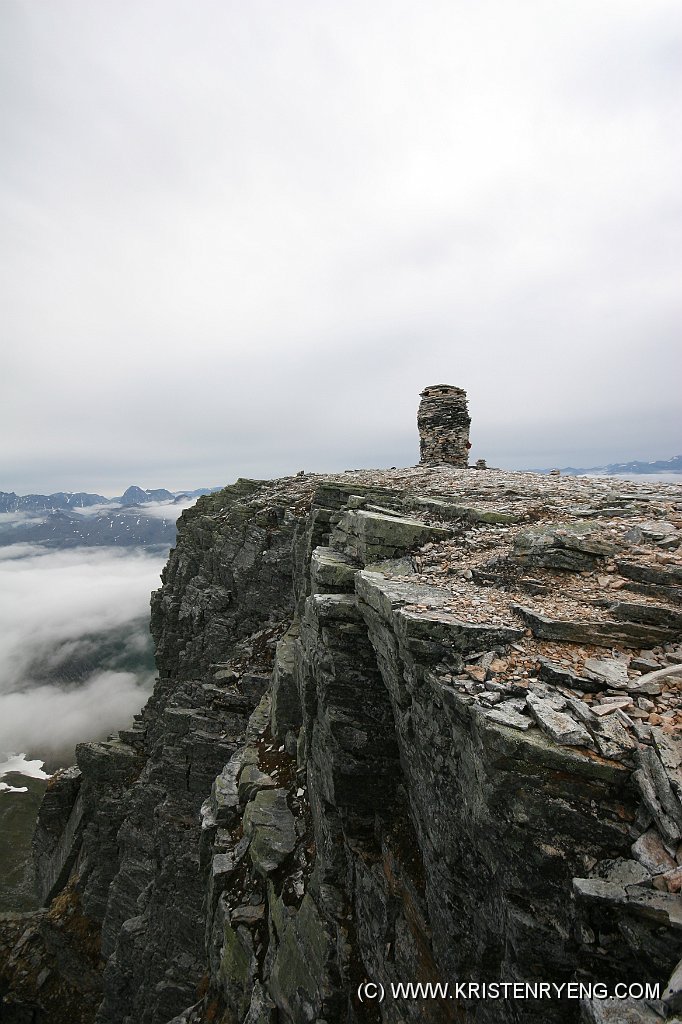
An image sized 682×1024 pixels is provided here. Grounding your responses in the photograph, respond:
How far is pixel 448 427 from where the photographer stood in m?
34.8

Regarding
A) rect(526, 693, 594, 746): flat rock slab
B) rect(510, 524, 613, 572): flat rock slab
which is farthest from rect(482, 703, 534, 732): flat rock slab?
rect(510, 524, 613, 572): flat rock slab

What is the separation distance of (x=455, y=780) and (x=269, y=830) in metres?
11.5

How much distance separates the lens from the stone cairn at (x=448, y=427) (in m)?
34.7

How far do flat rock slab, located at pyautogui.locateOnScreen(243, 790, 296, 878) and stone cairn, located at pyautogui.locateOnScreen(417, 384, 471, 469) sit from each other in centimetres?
2628

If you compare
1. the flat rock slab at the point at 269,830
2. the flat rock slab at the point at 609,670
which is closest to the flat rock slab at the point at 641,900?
the flat rock slab at the point at 609,670

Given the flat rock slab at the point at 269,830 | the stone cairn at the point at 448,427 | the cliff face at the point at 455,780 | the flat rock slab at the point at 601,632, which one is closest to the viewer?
the cliff face at the point at 455,780

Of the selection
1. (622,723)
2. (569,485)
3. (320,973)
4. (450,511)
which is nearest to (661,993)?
(622,723)

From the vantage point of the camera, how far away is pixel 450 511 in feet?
51.6

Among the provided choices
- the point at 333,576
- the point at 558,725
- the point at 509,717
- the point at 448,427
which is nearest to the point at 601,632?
the point at 558,725

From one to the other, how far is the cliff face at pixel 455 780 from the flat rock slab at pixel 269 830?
0.10 meters

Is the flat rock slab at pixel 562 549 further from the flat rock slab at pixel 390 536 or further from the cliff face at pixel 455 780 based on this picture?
the flat rock slab at pixel 390 536

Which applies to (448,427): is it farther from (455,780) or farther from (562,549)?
(455,780)

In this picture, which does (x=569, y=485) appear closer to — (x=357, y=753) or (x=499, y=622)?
(x=499, y=622)

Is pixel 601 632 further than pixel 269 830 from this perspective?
No
